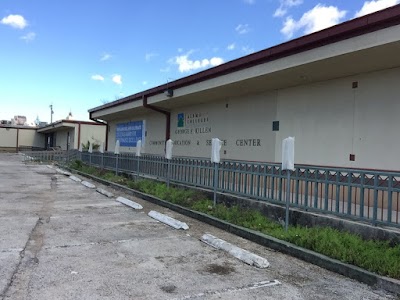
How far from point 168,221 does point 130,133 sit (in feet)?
45.0

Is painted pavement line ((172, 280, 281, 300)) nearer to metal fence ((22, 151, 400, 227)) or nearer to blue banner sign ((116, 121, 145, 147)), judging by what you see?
metal fence ((22, 151, 400, 227))

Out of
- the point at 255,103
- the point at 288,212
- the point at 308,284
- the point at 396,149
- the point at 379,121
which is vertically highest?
the point at 255,103

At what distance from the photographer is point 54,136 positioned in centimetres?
5044

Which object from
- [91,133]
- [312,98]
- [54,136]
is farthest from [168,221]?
[54,136]

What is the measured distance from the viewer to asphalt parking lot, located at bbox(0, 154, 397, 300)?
14.5 ft

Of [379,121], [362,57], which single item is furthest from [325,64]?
[379,121]

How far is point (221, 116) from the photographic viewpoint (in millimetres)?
14031

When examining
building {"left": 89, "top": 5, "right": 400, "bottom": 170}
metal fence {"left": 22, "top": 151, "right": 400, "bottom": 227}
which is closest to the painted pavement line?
metal fence {"left": 22, "top": 151, "right": 400, "bottom": 227}

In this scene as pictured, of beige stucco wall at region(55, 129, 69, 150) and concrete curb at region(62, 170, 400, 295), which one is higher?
beige stucco wall at region(55, 129, 69, 150)

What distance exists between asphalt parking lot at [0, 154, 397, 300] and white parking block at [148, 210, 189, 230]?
18 cm

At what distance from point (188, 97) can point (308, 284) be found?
1043 centimetres

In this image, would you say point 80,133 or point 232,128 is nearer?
point 232,128

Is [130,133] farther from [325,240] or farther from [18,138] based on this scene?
[18,138]

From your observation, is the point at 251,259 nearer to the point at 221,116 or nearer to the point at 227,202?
the point at 227,202
